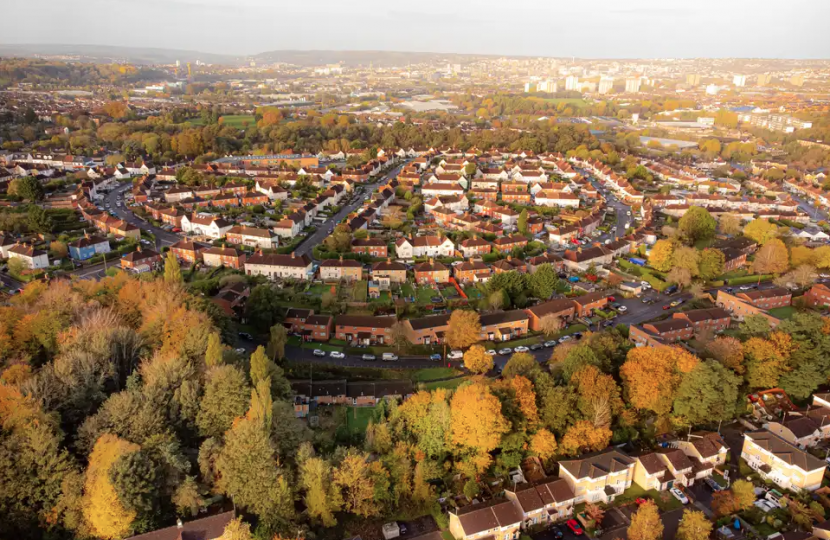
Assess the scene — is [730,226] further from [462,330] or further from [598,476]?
[598,476]

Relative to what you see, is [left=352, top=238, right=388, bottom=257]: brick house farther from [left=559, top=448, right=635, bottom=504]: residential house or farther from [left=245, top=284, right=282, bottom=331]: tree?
[left=559, top=448, right=635, bottom=504]: residential house

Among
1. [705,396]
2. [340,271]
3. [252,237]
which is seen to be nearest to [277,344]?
[340,271]

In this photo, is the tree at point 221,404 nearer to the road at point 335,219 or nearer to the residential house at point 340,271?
the residential house at point 340,271

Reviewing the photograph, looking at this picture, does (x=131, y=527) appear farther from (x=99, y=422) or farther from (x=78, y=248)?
(x=78, y=248)

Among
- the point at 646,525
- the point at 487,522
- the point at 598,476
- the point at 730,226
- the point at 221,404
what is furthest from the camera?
the point at 730,226

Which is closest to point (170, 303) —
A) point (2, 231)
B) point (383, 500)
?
point (383, 500)

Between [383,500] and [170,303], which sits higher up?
[170,303]

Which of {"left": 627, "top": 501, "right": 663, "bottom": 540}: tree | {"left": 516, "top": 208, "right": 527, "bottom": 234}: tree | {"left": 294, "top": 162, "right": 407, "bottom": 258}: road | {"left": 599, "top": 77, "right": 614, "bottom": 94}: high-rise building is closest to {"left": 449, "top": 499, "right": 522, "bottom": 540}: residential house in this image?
{"left": 627, "top": 501, "right": 663, "bottom": 540}: tree
